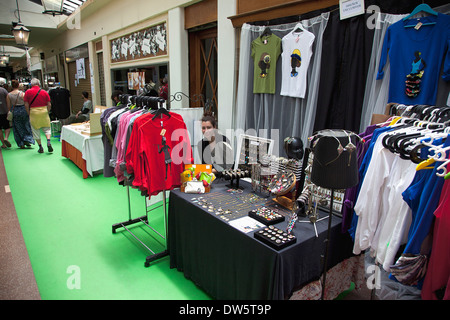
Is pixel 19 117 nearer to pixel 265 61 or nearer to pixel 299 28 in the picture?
pixel 265 61

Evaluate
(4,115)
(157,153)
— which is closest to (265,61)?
(157,153)

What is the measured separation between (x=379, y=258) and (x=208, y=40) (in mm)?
3717

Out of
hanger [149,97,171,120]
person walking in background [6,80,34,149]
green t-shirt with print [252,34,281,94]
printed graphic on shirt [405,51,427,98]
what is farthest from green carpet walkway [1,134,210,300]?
person walking in background [6,80,34,149]

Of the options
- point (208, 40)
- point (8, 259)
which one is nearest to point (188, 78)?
point (208, 40)

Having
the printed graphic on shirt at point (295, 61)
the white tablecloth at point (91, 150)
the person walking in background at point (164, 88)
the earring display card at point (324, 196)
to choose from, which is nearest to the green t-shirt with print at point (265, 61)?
the printed graphic on shirt at point (295, 61)

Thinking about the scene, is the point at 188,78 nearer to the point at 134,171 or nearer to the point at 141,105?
the point at 141,105

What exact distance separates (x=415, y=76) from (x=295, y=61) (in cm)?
109

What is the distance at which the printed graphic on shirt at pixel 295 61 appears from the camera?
2808 millimetres

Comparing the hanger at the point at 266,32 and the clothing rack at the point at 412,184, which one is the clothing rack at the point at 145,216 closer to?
the hanger at the point at 266,32

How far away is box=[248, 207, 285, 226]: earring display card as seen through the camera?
6.00ft

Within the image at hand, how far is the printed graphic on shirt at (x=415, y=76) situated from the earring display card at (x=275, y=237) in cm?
142

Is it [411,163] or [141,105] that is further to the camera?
[141,105]

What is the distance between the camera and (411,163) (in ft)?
4.80
